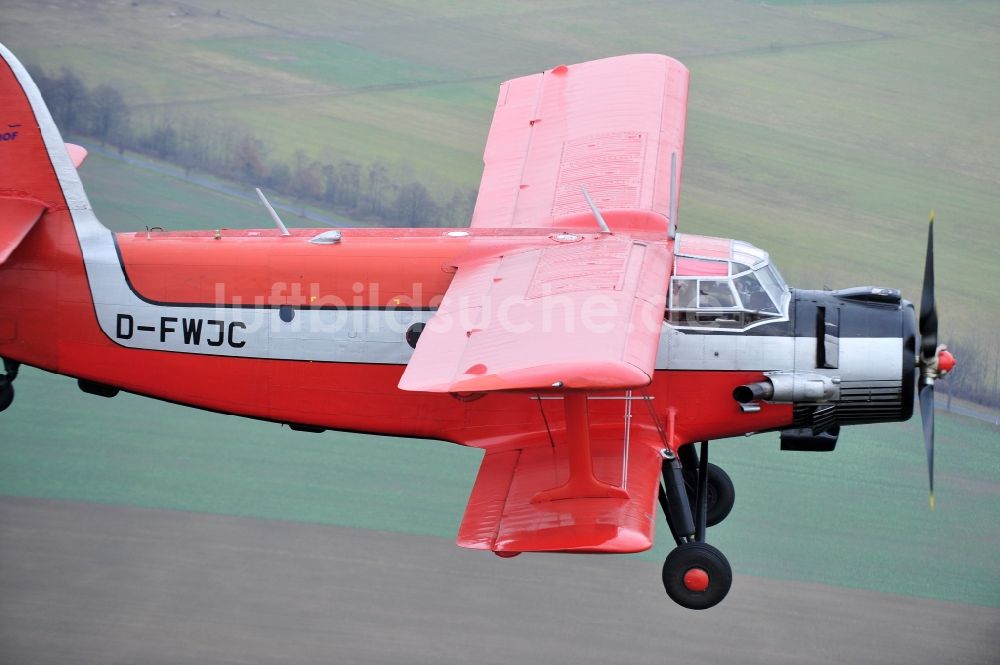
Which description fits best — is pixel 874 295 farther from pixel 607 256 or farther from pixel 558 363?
pixel 558 363

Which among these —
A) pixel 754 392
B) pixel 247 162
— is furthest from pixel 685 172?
pixel 754 392

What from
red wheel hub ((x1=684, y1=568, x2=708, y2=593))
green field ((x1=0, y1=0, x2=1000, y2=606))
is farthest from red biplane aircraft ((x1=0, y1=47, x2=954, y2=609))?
green field ((x1=0, y1=0, x2=1000, y2=606))

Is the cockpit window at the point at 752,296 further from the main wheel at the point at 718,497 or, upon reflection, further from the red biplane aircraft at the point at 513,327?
the main wheel at the point at 718,497

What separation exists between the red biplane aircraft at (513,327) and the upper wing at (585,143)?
5cm

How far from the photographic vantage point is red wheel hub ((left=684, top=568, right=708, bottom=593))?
15266 mm

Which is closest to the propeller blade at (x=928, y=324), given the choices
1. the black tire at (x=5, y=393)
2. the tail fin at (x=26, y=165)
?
the tail fin at (x=26, y=165)

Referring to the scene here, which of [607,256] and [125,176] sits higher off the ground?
[607,256]

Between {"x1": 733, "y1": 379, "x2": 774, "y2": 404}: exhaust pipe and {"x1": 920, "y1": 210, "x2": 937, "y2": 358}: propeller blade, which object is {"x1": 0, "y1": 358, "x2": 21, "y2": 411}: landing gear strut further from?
{"x1": 920, "y1": 210, "x2": 937, "y2": 358}: propeller blade

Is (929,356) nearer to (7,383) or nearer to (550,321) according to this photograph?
(550,321)

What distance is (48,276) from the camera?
56.0 ft

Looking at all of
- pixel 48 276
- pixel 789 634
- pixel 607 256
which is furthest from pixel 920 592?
pixel 48 276

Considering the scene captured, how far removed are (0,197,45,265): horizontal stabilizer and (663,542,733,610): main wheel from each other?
28.5ft

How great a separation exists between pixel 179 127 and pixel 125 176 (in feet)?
10.3

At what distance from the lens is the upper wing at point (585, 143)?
57.1ft
